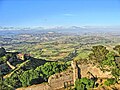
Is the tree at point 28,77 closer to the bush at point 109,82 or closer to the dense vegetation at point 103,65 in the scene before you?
the dense vegetation at point 103,65

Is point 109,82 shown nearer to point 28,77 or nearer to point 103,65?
point 103,65

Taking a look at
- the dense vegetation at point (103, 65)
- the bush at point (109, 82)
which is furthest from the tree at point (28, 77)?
the bush at point (109, 82)

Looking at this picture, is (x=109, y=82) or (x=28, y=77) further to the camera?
(x=28, y=77)

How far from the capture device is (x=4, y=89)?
76.6 ft

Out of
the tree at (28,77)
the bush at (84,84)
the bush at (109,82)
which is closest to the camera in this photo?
the bush at (109,82)

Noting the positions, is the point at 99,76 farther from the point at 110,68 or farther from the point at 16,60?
the point at 16,60

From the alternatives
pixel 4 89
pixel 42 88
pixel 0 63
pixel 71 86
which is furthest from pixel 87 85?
pixel 0 63

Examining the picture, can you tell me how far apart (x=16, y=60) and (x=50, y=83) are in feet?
45.6

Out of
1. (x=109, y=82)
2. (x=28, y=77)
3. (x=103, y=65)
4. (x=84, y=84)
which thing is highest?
(x=103, y=65)

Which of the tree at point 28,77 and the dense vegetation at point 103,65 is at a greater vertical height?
the dense vegetation at point 103,65

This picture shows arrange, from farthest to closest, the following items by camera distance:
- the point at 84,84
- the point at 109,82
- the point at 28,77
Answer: the point at 28,77, the point at 84,84, the point at 109,82

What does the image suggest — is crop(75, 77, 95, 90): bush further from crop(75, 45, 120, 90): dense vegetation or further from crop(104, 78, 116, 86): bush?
crop(104, 78, 116, 86): bush

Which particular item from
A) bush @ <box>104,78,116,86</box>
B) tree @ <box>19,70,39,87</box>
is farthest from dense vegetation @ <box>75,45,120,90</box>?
tree @ <box>19,70,39,87</box>

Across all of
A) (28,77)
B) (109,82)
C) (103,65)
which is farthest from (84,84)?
(28,77)
